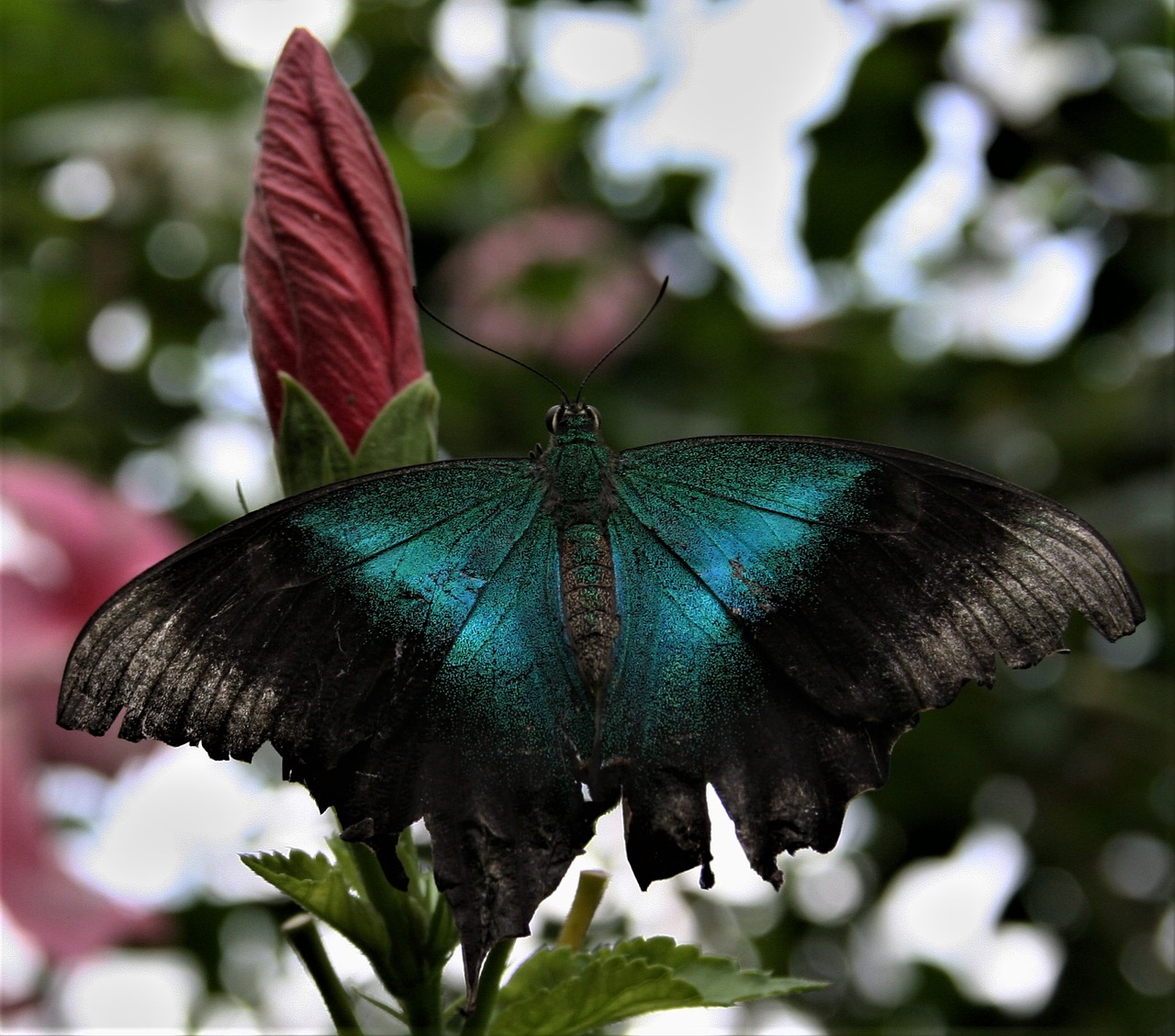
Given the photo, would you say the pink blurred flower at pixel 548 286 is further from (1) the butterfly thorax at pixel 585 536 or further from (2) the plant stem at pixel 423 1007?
(2) the plant stem at pixel 423 1007

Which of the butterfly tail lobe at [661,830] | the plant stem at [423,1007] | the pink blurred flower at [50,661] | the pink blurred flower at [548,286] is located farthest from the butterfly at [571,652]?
the pink blurred flower at [548,286]

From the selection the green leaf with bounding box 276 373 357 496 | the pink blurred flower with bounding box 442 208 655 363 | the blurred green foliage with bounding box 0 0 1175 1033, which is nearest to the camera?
the green leaf with bounding box 276 373 357 496

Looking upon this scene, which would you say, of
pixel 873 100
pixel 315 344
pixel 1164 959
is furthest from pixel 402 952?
pixel 1164 959

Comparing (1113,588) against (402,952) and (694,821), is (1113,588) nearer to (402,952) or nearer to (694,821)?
(694,821)

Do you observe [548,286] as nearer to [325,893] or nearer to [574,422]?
[574,422]

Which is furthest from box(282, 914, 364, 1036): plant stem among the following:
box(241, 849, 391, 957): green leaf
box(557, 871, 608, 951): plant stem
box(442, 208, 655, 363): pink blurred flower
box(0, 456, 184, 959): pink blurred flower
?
box(442, 208, 655, 363): pink blurred flower

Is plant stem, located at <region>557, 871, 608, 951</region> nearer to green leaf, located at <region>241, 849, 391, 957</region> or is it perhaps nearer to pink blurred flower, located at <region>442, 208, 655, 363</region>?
green leaf, located at <region>241, 849, 391, 957</region>

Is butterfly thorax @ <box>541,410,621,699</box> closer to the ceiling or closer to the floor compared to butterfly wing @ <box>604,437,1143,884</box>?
closer to the ceiling
